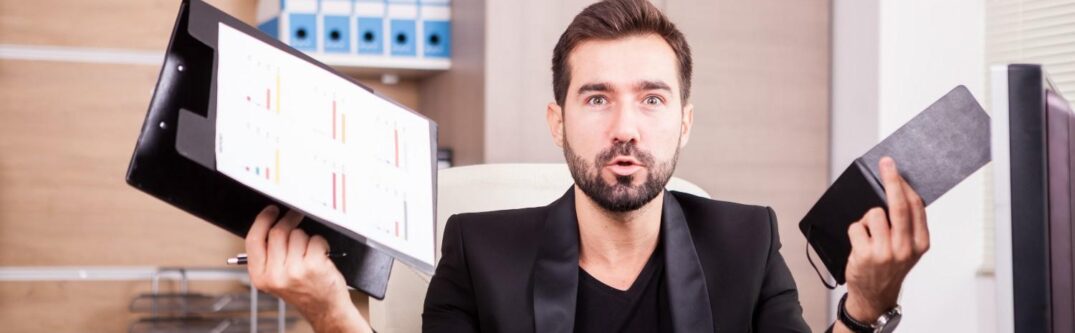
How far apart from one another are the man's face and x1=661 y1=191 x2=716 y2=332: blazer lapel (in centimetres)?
6

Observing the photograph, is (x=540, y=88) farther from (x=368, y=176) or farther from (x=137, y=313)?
(x=368, y=176)

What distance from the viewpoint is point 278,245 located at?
1104 mm

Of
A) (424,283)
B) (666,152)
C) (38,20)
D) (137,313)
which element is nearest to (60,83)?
(38,20)

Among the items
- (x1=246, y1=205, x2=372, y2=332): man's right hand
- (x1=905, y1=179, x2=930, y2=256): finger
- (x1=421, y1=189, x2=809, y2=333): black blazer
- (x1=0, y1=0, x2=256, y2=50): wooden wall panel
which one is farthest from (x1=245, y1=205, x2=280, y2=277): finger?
(x1=0, y1=0, x2=256, y2=50): wooden wall panel

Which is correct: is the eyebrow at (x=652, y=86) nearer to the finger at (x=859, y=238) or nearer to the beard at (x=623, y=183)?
the beard at (x=623, y=183)

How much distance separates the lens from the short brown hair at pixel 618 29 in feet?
5.37

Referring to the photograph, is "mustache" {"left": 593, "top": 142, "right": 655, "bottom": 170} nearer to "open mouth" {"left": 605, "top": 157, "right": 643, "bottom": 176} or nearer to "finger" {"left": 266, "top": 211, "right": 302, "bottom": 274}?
"open mouth" {"left": 605, "top": 157, "right": 643, "bottom": 176}

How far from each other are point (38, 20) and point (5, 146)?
354mm

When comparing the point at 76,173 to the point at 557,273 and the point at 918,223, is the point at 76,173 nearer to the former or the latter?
the point at 557,273

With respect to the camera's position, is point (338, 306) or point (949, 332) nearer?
point (338, 306)

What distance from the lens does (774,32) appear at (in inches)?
121

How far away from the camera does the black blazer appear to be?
149cm

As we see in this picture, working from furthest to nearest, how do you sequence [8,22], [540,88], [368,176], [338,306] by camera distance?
[8,22] < [540,88] < [338,306] < [368,176]

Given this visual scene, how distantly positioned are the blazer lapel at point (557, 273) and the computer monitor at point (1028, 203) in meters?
0.68
